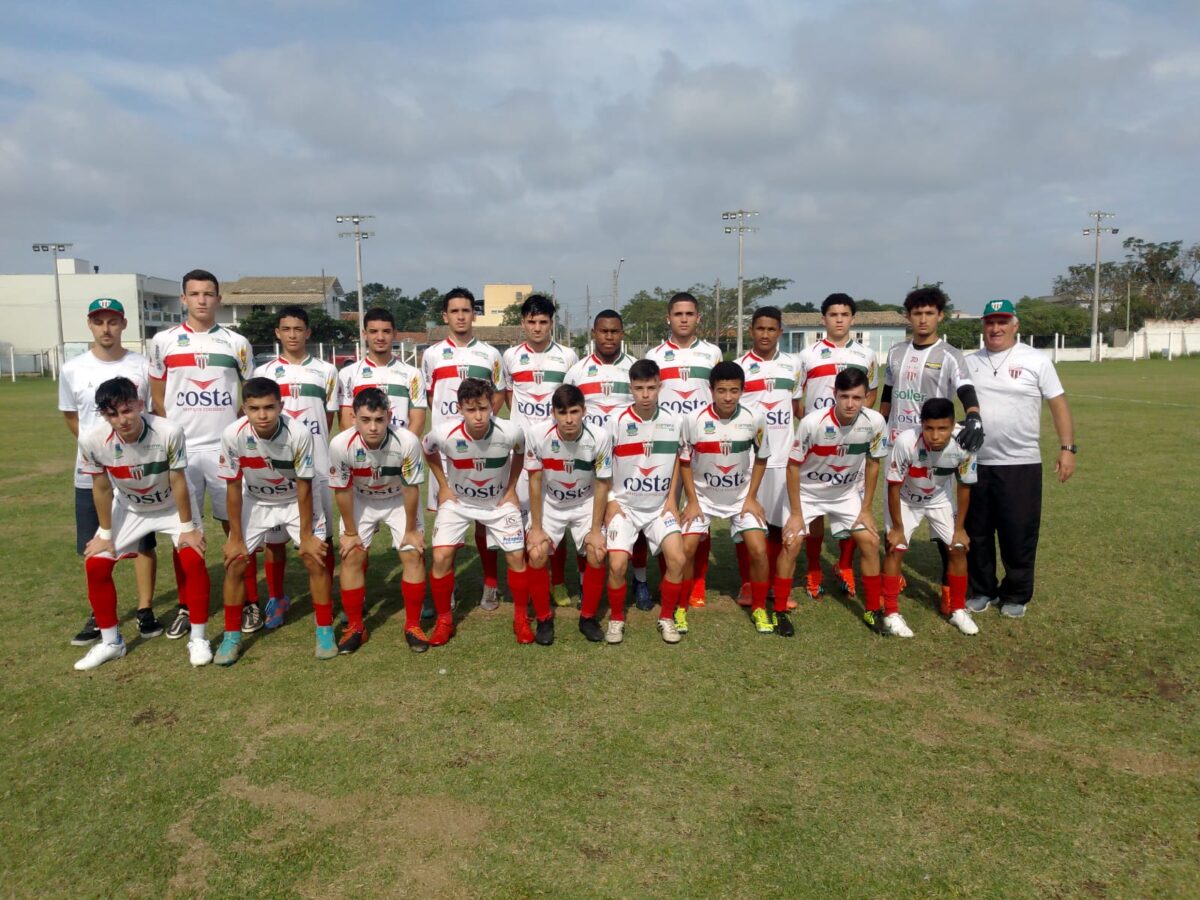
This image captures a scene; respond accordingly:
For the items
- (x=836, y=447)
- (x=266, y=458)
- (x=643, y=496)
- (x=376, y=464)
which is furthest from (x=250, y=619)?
(x=836, y=447)

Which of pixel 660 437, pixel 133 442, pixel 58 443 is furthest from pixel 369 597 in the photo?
pixel 58 443

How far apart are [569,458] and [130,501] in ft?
9.21

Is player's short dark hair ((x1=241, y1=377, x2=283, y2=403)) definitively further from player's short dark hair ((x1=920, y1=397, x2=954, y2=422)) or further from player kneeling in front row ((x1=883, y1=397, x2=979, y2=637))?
player's short dark hair ((x1=920, y1=397, x2=954, y2=422))

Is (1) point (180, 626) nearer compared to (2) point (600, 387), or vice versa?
(1) point (180, 626)

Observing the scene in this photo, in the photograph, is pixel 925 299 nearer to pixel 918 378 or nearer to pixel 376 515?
pixel 918 378

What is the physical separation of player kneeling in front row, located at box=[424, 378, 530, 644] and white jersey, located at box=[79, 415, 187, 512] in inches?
61.3

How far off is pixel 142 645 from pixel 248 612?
65 centimetres

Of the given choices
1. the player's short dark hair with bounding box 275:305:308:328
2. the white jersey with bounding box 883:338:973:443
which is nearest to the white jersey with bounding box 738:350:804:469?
the white jersey with bounding box 883:338:973:443

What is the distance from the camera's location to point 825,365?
20.0 ft

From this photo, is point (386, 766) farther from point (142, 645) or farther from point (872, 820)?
point (142, 645)

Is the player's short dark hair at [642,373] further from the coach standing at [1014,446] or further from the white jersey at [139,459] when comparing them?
the white jersey at [139,459]

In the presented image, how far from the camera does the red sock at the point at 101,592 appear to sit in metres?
4.73

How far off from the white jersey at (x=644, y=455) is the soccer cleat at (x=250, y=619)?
8.56 feet

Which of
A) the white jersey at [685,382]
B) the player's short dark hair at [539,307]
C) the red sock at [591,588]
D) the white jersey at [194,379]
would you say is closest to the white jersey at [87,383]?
the white jersey at [194,379]
